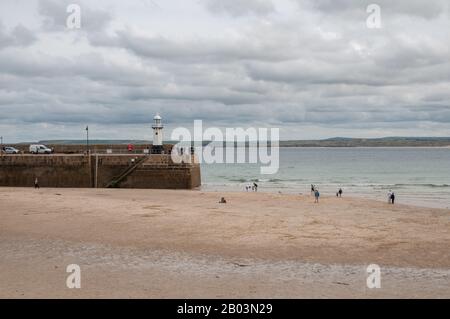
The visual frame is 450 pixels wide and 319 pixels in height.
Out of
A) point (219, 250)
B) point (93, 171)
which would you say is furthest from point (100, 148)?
point (219, 250)

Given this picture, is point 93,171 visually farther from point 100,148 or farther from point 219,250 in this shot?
point 219,250

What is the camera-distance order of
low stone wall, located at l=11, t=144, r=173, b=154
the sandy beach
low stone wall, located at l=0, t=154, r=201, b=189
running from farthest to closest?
low stone wall, located at l=11, t=144, r=173, b=154
low stone wall, located at l=0, t=154, r=201, b=189
the sandy beach

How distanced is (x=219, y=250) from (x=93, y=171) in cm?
2585

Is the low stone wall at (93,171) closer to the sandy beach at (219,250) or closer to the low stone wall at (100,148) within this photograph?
the low stone wall at (100,148)

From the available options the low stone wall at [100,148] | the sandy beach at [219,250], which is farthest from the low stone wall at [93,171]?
the sandy beach at [219,250]

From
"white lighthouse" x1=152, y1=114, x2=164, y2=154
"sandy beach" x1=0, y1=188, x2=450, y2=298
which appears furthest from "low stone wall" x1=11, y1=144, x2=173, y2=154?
"sandy beach" x1=0, y1=188, x2=450, y2=298

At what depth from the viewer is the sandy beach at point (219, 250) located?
1157cm

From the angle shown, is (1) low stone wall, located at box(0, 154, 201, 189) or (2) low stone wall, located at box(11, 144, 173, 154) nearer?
(1) low stone wall, located at box(0, 154, 201, 189)

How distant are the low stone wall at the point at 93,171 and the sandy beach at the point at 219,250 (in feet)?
36.9

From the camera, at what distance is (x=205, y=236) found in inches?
718

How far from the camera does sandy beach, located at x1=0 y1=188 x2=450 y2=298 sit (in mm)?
11570

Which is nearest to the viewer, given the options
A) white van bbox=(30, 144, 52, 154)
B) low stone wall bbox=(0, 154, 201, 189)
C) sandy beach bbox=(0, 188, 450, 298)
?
sandy beach bbox=(0, 188, 450, 298)

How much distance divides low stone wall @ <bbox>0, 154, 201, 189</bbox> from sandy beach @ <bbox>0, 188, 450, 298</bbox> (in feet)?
36.9

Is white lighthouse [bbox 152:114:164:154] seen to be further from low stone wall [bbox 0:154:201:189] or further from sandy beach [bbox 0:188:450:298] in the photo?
sandy beach [bbox 0:188:450:298]
